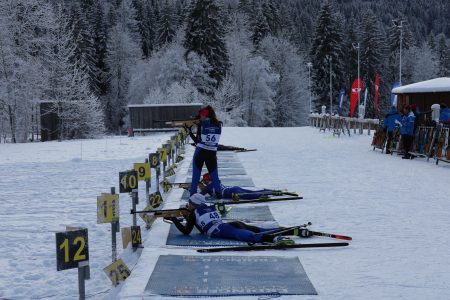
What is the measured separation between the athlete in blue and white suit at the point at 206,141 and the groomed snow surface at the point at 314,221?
2.96 feet

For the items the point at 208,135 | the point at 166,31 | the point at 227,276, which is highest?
the point at 166,31

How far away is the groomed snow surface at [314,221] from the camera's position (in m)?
6.57

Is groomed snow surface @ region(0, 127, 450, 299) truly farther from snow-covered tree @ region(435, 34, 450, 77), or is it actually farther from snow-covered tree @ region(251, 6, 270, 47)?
snow-covered tree @ region(435, 34, 450, 77)

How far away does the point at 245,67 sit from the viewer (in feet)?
224

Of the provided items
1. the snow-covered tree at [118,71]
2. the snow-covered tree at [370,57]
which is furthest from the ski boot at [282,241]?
the snow-covered tree at [370,57]

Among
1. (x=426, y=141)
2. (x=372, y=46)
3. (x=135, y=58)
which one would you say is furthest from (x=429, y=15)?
(x=426, y=141)

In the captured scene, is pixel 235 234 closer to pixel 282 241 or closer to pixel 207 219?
pixel 207 219

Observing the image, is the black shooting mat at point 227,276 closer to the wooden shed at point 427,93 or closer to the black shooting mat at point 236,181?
the black shooting mat at point 236,181

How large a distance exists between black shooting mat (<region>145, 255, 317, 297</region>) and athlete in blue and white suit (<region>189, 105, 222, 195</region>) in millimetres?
4125

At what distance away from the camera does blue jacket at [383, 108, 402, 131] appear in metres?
21.5

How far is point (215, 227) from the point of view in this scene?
842cm

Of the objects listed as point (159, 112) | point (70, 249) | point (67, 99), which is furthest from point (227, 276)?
point (67, 99)

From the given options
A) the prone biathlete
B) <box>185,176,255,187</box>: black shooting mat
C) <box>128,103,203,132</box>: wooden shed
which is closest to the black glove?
the prone biathlete

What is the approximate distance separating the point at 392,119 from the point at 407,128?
2044mm
